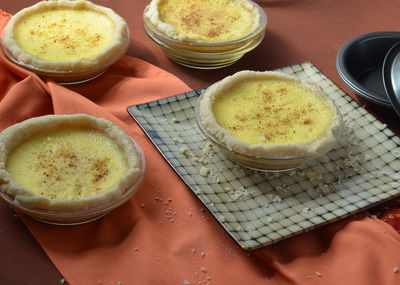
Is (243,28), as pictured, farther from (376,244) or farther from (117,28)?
(376,244)

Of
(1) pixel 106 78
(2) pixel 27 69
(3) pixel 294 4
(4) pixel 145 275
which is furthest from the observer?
(3) pixel 294 4

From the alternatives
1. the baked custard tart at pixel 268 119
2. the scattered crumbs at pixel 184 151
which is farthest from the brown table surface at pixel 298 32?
the scattered crumbs at pixel 184 151

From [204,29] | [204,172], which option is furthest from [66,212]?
[204,29]

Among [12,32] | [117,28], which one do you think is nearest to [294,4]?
[117,28]

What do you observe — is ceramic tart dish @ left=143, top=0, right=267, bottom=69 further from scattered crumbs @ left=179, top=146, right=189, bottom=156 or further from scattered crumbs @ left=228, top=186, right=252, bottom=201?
scattered crumbs @ left=228, top=186, right=252, bottom=201

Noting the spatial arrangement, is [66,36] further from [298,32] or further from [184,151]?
[298,32]

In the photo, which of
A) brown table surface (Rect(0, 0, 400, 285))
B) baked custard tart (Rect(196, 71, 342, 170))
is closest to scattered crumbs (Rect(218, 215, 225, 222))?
baked custard tart (Rect(196, 71, 342, 170))

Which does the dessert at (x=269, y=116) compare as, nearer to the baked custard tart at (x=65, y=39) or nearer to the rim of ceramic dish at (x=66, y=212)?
the rim of ceramic dish at (x=66, y=212)
